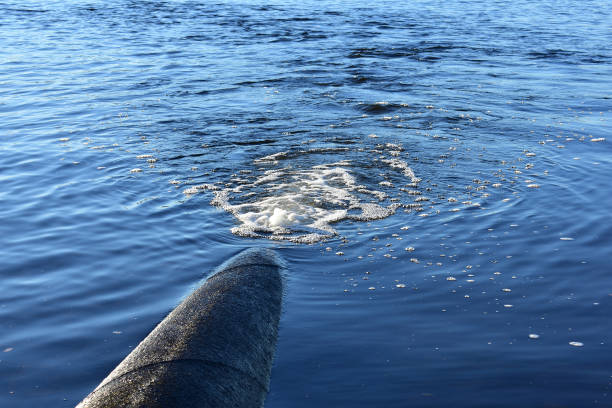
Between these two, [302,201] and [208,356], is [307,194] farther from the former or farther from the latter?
[208,356]

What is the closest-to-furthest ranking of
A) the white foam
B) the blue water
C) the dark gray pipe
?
1. the dark gray pipe
2. the blue water
3. the white foam

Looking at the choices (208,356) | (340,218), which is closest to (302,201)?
(340,218)

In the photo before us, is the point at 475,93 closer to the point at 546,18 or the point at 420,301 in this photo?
the point at 420,301

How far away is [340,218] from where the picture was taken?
8602 mm

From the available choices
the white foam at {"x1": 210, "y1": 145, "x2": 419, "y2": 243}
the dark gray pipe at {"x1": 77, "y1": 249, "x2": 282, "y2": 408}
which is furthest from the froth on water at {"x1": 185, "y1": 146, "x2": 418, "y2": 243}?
the dark gray pipe at {"x1": 77, "y1": 249, "x2": 282, "y2": 408}

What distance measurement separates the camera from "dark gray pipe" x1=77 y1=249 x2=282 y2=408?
13.0 feet

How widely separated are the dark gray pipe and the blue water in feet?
0.92

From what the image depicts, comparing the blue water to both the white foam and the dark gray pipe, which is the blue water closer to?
the white foam

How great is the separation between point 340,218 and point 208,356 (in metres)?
4.42

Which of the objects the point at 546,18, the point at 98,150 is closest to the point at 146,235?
the point at 98,150

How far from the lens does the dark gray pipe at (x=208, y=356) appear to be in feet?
13.0

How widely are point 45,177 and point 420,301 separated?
22.7 ft

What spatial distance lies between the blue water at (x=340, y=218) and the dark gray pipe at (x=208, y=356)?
0.28 metres

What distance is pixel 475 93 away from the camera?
1579 centimetres
